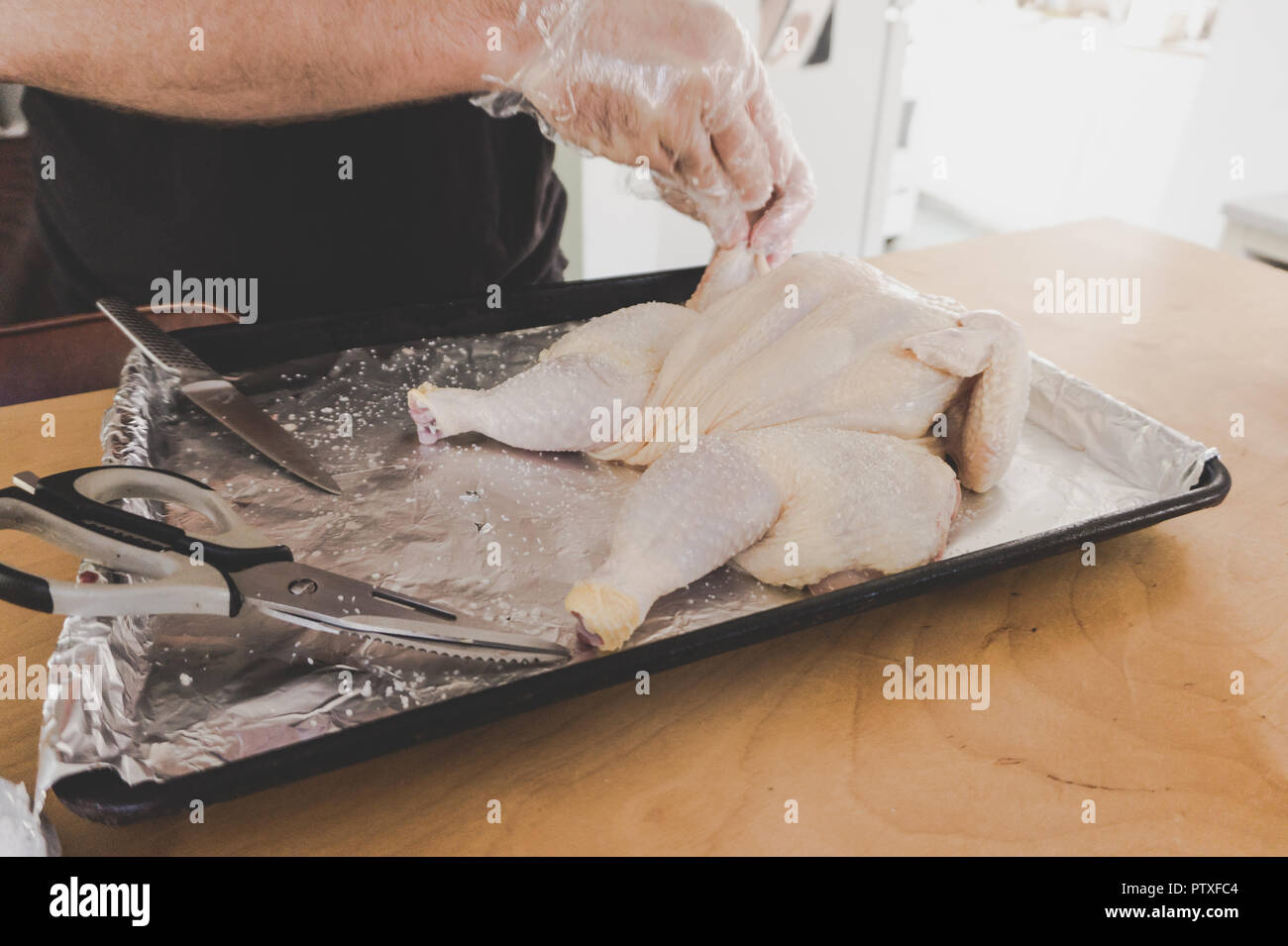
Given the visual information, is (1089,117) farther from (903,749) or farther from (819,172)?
(903,749)

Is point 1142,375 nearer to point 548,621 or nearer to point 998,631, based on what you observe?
point 998,631

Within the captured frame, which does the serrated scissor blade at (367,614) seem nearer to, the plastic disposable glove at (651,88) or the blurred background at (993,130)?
the plastic disposable glove at (651,88)

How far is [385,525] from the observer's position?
1055 mm

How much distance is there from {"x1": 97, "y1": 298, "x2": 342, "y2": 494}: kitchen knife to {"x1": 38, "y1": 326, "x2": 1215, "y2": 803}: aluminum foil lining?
30mm

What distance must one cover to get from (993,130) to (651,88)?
4.77 metres

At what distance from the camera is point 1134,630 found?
0.93 m

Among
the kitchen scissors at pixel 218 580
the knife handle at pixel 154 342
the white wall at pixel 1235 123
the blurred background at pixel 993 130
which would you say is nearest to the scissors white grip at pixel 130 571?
the kitchen scissors at pixel 218 580

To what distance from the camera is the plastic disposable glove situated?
3.62ft

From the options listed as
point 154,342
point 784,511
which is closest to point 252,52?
point 154,342

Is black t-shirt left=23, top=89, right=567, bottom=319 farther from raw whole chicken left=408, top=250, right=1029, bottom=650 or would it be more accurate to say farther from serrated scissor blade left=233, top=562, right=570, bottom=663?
serrated scissor blade left=233, top=562, right=570, bottom=663

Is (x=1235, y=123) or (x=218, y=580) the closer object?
(x=218, y=580)

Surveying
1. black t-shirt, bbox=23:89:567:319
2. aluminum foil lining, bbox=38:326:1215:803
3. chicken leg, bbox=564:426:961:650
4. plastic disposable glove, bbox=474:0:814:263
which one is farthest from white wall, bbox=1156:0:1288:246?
chicken leg, bbox=564:426:961:650

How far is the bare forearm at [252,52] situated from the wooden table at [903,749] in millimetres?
580
